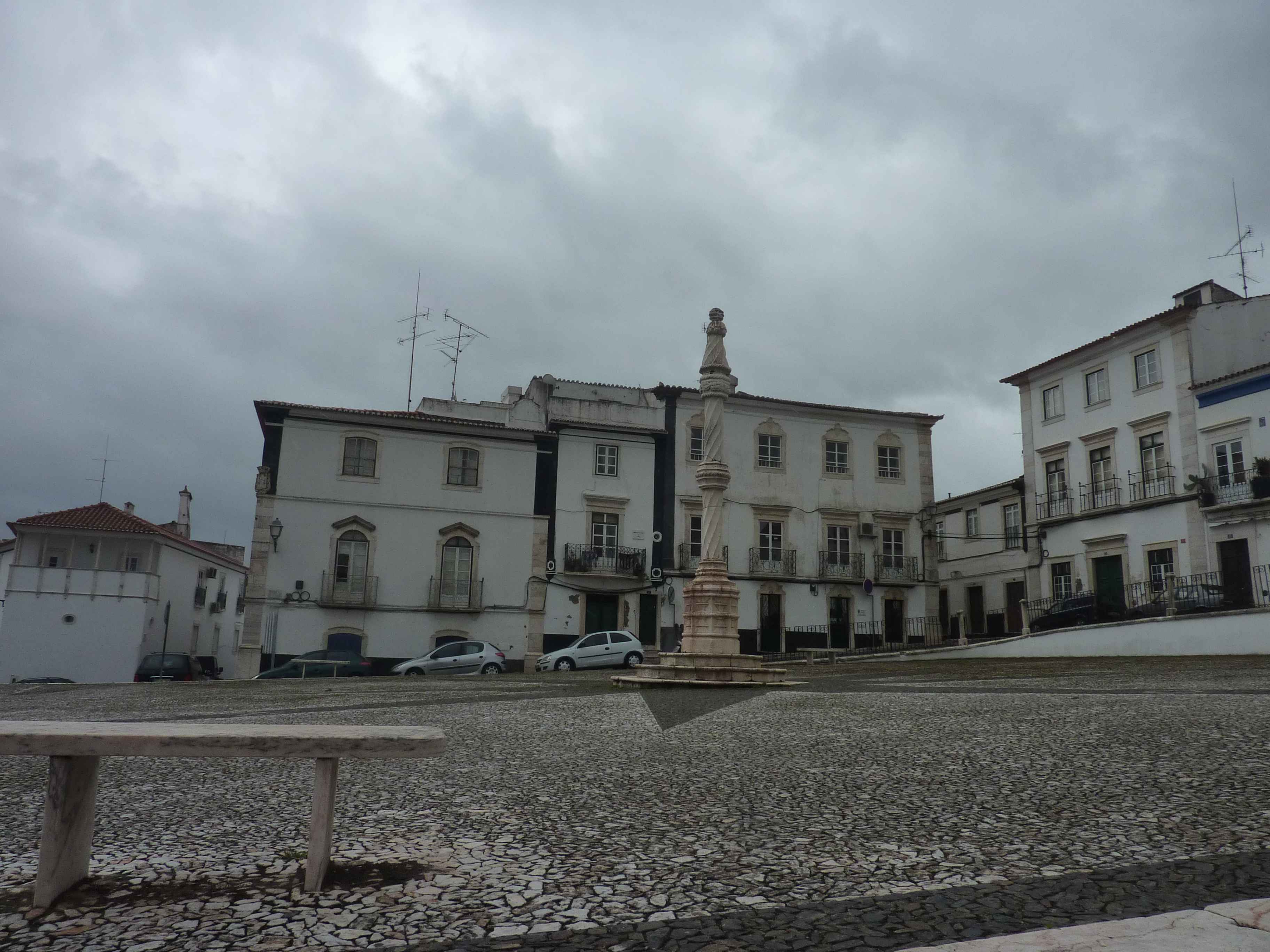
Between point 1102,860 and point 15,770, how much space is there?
218 inches

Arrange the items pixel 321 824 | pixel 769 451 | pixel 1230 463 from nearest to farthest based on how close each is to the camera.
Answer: pixel 321 824
pixel 1230 463
pixel 769 451

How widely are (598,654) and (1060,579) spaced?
1536cm

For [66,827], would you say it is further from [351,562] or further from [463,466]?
Answer: [463,466]

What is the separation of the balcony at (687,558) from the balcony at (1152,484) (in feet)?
40.5

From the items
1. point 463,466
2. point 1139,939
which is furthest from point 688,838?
point 463,466

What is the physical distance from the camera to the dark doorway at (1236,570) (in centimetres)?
2352

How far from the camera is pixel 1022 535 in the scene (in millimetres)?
32125

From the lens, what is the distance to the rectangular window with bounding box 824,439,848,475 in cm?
3291

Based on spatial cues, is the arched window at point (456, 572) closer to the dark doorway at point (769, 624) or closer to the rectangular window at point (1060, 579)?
Result: the dark doorway at point (769, 624)

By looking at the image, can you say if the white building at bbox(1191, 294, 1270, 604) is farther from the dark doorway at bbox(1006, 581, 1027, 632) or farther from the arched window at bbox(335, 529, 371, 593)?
the arched window at bbox(335, 529, 371, 593)

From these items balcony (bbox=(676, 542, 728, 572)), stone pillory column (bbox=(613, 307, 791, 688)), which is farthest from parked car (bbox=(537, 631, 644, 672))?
stone pillory column (bbox=(613, 307, 791, 688))

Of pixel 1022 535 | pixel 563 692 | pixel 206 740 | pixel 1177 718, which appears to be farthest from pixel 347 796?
pixel 1022 535

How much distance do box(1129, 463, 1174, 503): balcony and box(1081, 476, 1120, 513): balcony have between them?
1.49 feet

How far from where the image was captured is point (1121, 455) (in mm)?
27797
